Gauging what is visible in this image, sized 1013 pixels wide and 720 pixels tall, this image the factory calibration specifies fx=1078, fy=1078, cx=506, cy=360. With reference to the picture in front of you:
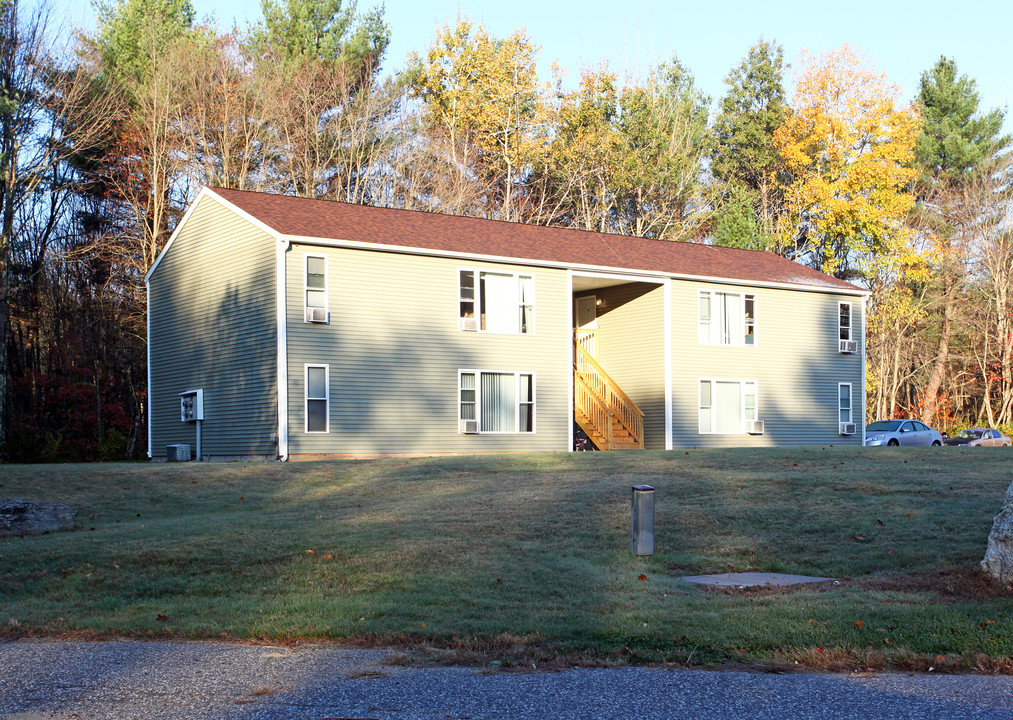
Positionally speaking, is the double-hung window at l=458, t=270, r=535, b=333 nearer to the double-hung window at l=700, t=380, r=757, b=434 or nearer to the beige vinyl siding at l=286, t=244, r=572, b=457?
the beige vinyl siding at l=286, t=244, r=572, b=457

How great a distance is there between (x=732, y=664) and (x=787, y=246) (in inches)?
1838

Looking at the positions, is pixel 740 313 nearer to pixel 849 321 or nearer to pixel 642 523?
pixel 849 321

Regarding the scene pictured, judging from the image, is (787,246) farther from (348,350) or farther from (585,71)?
(348,350)

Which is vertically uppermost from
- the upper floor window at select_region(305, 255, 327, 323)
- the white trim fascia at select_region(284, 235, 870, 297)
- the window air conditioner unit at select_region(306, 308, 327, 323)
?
the white trim fascia at select_region(284, 235, 870, 297)

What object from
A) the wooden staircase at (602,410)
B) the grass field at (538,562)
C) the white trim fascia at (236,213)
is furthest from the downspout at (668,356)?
the white trim fascia at (236,213)

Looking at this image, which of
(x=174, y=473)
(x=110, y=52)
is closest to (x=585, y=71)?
(x=110, y=52)

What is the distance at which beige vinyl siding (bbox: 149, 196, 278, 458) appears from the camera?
81.8ft

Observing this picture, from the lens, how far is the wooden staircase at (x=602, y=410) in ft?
100

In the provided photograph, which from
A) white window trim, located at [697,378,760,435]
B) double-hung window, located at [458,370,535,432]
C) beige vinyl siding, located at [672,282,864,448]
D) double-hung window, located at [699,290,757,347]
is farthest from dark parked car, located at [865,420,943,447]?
double-hung window, located at [458,370,535,432]

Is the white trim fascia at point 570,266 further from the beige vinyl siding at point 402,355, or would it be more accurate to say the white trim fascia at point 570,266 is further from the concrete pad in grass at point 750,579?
the concrete pad in grass at point 750,579

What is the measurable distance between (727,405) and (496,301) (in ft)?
27.4

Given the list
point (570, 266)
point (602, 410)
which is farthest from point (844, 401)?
point (570, 266)

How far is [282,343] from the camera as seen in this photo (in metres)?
24.2

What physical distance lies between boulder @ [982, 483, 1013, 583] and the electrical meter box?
2132cm
